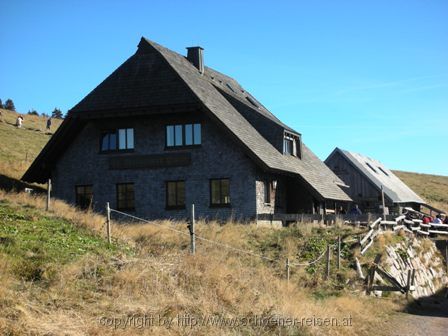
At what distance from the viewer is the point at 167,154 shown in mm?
29406

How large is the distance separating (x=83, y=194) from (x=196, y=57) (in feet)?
37.4

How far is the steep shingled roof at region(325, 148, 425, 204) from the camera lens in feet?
146

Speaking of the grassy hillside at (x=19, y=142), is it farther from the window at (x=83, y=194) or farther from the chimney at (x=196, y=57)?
the chimney at (x=196, y=57)

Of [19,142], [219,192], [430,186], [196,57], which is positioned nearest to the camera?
[219,192]

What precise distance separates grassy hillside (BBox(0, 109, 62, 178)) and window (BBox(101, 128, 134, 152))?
7.40 m

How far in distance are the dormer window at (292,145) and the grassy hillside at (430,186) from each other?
35.8m

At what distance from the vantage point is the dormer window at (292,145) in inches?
1315

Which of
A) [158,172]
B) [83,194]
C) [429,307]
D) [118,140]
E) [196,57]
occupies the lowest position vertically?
[429,307]

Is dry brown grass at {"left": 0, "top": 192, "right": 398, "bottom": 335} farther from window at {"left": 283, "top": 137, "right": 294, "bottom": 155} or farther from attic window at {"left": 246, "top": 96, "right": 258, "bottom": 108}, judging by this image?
attic window at {"left": 246, "top": 96, "right": 258, "bottom": 108}

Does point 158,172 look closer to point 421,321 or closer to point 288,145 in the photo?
point 288,145

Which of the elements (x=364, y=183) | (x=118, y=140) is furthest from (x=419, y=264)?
(x=364, y=183)

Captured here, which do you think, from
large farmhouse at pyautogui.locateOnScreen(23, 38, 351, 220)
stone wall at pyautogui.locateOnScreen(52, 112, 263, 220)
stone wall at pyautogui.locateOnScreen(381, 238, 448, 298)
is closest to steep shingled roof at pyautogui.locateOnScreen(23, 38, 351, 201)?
large farmhouse at pyautogui.locateOnScreen(23, 38, 351, 220)

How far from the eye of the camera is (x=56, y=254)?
12.2 m

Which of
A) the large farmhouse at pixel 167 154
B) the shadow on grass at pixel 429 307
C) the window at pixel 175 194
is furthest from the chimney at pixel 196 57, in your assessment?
the shadow on grass at pixel 429 307
